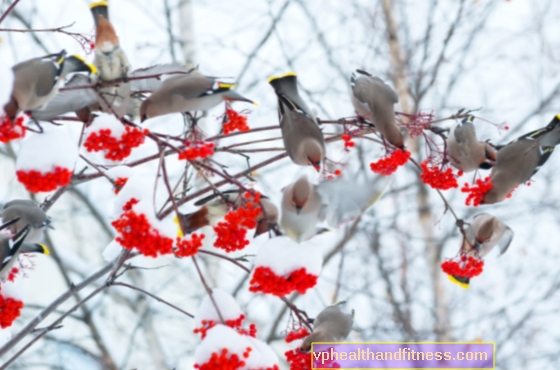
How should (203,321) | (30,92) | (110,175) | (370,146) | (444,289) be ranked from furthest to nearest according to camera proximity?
(444,289), (370,146), (110,175), (203,321), (30,92)

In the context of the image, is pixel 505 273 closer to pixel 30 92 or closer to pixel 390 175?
pixel 390 175

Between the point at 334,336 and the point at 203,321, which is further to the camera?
the point at 334,336

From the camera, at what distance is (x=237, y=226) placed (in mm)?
1566

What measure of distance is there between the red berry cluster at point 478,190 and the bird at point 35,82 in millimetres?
1273

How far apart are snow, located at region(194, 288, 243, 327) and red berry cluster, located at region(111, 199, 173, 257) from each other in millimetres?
224

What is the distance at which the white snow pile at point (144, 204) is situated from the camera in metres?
1.47

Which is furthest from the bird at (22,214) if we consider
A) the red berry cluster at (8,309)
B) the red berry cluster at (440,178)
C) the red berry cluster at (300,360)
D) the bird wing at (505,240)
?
the bird wing at (505,240)

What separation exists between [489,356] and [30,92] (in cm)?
556

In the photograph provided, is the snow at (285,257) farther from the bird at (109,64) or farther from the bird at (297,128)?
the bird at (109,64)

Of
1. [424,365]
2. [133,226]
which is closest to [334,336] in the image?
[133,226]

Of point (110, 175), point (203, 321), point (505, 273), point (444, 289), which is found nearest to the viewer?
point (203, 321)

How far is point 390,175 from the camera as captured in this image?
1.97 meters

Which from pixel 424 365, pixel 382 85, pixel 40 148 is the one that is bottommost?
pixel 40 148

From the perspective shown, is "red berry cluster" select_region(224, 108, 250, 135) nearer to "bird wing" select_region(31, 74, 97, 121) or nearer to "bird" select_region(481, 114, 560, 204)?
"bird wing" select_region(31, 74, 97, 121)
